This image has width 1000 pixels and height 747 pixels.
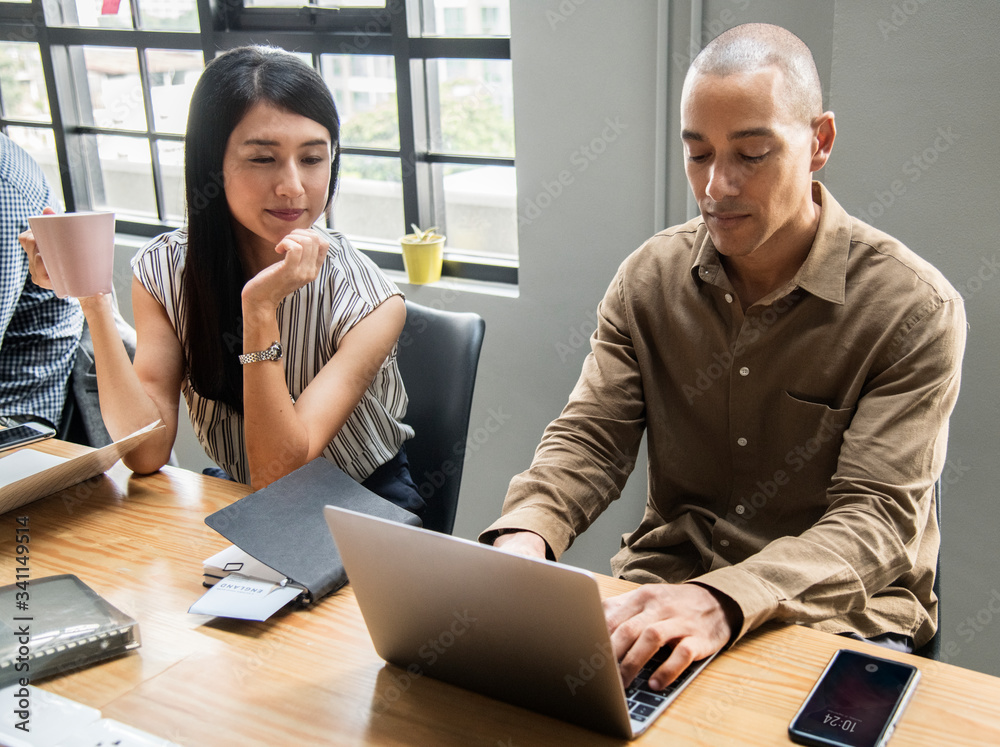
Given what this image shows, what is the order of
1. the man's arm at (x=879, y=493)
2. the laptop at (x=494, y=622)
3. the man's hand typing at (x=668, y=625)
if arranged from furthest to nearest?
the man's arm at (x=879, y=493) → the man's hand typing at (x=668, y=625) → the laptop at (x=494, y=622)

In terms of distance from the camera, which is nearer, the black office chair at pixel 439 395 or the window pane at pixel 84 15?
the black office chair at pixel 439 395

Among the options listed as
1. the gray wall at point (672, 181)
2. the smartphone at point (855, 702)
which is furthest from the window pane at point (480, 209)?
the smartphone at point (855, 702)

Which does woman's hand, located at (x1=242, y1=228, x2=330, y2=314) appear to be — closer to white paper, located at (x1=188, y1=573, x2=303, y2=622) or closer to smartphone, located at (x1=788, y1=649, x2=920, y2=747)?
white paper, located at (x1=188, y1=573, x2=303, y2=622)

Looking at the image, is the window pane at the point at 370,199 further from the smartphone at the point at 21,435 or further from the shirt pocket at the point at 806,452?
the shirt pocket at the point at 806,452

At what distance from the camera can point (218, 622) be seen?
44.4 inches

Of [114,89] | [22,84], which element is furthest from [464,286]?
[22,84]

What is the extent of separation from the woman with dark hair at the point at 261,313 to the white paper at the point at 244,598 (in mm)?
392

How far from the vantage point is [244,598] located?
3.77ft

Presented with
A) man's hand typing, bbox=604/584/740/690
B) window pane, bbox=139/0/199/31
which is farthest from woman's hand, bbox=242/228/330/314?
window pane, bbox=139/0/199/31

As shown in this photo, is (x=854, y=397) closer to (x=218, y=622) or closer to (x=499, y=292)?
(x=218, y=622)

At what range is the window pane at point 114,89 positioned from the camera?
325 centimetres

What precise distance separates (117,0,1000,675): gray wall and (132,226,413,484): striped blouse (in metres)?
0.73

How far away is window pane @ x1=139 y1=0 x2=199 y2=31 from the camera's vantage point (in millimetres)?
2984

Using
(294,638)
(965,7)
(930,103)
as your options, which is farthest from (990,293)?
(294,638)
